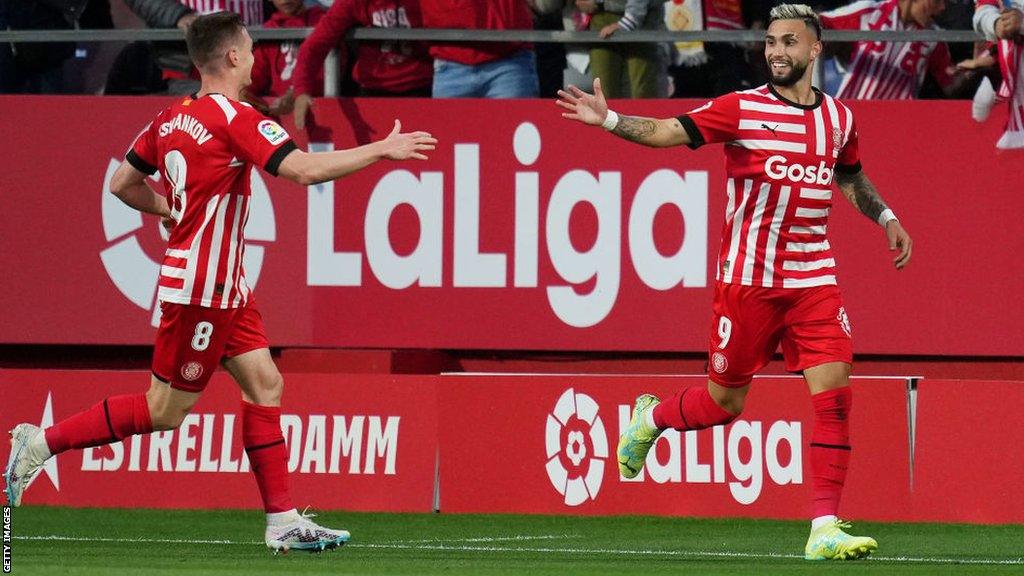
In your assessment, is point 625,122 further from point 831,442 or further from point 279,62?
point 279,62

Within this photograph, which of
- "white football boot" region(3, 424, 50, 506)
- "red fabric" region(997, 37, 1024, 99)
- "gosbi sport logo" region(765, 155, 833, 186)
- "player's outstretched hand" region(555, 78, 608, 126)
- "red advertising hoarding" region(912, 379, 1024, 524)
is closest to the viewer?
"player's outstretched hand" region(555, 78, 608, 126)

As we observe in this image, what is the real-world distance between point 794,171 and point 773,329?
735 mm

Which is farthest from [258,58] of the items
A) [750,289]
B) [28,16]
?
[750,289]

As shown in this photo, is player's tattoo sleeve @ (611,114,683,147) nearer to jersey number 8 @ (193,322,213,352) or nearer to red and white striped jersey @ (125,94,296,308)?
red and white striped jersey @ (125,94,296,308)

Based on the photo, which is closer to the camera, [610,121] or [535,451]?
[610,121]

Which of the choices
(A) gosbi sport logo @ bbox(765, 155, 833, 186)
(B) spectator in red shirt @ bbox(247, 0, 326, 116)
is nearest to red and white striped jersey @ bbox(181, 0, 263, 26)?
(B) spectator in red shirt @ bbox(247, 0, 326, 116)

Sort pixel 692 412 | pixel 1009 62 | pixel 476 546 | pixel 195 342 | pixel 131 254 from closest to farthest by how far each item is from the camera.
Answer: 1. pixel 195 342
2. pixel 692 412
3. pixel 476 546
4. pixel 1009 62
5. pixel 131 254

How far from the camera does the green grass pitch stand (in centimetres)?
784

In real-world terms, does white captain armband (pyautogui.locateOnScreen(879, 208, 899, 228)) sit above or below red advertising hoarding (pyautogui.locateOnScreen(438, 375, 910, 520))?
above

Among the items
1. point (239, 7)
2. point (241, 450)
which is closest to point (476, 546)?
point (241, 450)

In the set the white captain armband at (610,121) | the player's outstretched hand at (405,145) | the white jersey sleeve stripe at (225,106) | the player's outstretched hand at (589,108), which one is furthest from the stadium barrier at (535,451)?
the player's outstretched hand at (405,145)

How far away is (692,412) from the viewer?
916 cm

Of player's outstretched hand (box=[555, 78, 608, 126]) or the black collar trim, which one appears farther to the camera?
the black collar trim

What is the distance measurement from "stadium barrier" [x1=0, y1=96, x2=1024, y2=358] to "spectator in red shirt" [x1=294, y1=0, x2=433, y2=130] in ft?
0.67
